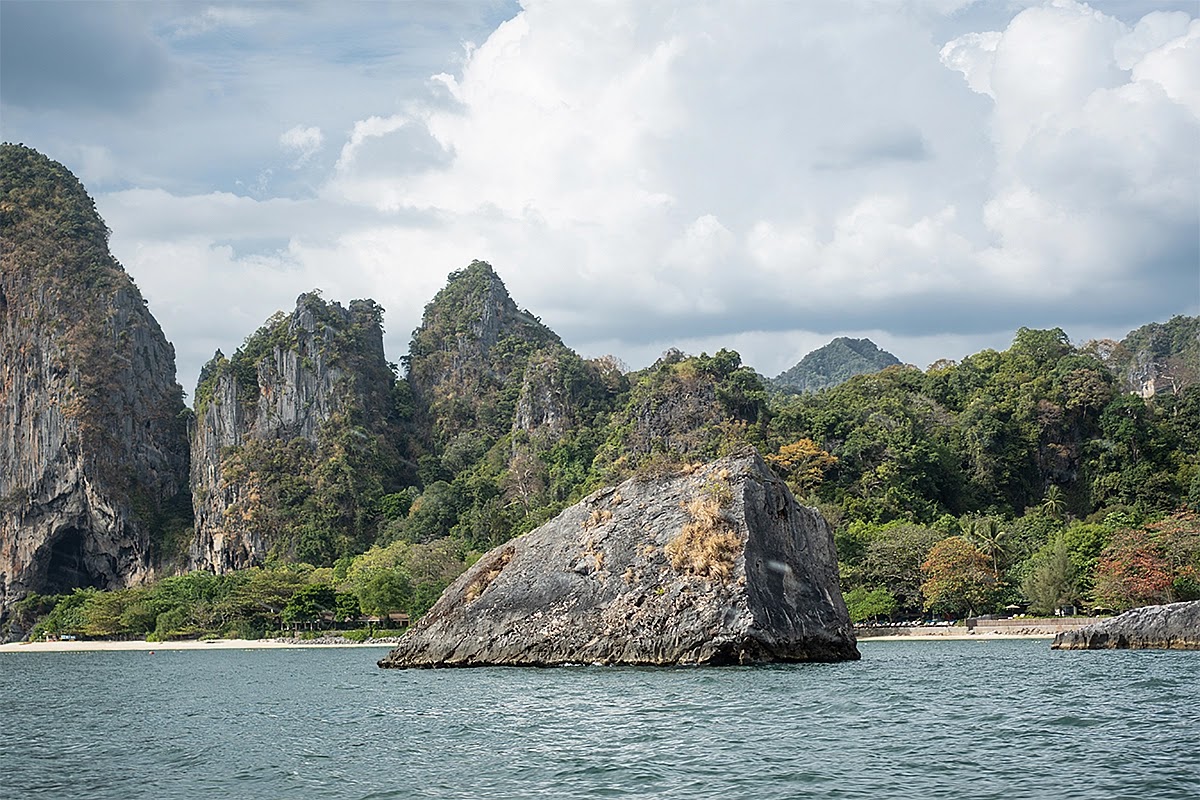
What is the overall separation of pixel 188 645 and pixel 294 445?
54.1 m

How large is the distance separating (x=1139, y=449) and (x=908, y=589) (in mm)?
32730

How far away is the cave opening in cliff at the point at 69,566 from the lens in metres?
143

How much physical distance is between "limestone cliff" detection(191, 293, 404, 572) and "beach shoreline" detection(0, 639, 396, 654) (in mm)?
30974

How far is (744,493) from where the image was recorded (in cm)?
4406

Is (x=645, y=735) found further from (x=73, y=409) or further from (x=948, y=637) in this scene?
(x=73, y=409)

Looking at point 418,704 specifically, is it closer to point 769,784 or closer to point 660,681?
point 660,681

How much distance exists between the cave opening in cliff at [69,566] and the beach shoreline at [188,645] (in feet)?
123

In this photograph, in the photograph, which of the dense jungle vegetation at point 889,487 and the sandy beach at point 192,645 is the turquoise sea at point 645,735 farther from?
the sandy beach at point 192,645

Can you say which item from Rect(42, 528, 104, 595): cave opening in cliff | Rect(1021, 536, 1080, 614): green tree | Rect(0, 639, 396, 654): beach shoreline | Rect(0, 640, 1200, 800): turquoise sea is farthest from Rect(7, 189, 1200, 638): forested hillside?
Rect(0, 640, 1200, 800): turquoise sea

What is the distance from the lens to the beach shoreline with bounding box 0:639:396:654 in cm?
8219

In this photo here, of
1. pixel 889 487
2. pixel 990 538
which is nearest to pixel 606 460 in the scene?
pixel 889 487

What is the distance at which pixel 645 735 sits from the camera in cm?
2397

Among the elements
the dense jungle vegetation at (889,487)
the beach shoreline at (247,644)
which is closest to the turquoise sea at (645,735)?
the beach shoreline at (247,644)

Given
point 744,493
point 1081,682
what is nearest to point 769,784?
point 1081,682
